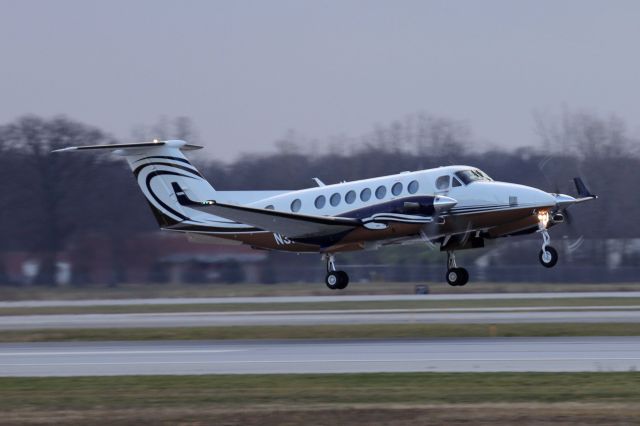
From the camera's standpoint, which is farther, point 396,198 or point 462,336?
point 396,198

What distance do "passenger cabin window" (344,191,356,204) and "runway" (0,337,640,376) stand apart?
7.05 meters

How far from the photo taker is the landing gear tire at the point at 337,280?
35438 millimetres

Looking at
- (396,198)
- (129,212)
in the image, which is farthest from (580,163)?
(396,198)

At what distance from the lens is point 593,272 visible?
62.8 meters

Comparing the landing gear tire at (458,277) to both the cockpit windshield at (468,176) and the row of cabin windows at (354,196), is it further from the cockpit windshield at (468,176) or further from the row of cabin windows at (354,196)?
the row of cabin windows at (354,196)

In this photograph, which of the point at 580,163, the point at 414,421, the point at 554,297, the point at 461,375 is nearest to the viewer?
the point at 414,421

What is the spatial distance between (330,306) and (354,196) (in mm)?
12433

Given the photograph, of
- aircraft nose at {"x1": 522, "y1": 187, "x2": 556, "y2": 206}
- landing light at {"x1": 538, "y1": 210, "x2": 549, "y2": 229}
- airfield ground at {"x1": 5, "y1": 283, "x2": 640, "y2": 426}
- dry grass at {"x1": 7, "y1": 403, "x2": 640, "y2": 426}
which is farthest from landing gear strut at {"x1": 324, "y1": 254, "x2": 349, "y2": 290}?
dry grass at {"x1": 7, "y1": 403, "x2": 640, "y2": 426}

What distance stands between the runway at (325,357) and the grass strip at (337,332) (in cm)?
165

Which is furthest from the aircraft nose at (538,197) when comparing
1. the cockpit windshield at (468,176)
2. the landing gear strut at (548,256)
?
the cockpit windshield at (468,176)

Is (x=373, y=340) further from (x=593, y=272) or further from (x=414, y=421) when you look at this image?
(x=593, y=272)

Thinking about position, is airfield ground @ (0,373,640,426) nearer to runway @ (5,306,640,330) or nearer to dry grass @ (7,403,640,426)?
dry grass @ (7,403,640,426)

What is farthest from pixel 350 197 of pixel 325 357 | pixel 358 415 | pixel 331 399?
pixel 358 415

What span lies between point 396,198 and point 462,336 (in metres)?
5.81
